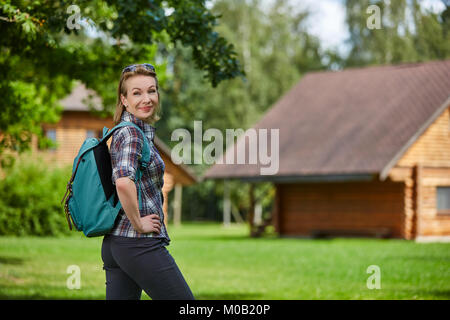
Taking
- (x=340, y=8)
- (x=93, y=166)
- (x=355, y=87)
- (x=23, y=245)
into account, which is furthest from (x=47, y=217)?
(x=340, y=8)

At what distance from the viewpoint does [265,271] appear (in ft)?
49.5

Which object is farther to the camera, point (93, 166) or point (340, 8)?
point (340, 8)

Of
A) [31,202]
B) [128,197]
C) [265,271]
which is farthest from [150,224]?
[31,202]

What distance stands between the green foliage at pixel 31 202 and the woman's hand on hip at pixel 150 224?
77.2 feet

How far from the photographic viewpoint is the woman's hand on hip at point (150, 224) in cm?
408

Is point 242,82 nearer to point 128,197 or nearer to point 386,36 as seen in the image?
point 386,36

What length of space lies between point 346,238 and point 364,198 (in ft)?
5.79

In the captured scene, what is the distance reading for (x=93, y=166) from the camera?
415cm

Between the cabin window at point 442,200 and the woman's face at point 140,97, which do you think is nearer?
the woman's face at point 140,97

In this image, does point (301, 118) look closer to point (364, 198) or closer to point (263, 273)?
point (364, 198)
